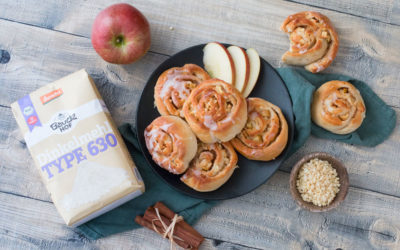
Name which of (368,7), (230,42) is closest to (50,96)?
(230,42)

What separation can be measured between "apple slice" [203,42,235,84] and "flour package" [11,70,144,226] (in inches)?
20.5

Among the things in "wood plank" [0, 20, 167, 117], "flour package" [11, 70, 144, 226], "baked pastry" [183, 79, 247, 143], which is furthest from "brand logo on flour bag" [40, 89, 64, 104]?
"baked pastry" [183, 79, 247, 143]

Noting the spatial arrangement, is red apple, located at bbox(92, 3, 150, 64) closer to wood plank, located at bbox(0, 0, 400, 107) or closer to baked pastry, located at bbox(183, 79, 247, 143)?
wood plank, located at bbox(0, 0, 400, 107)

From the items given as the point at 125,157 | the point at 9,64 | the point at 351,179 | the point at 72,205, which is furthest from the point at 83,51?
the point at 351,179

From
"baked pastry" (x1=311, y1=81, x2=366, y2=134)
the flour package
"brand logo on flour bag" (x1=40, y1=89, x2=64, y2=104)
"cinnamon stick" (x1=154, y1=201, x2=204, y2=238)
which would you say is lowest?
"cinnamon stick" (x1=154, y1=201, x2=204, y2=238)

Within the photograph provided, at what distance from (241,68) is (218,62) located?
0.36 feet

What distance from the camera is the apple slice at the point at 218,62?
1.66 m

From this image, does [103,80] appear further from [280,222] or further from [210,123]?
[280,222]

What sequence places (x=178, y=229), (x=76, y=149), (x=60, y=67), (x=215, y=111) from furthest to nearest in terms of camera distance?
(x=60, y=67) → (x=178, y=229) → (x=76, y=149) → (x=215, y=111)

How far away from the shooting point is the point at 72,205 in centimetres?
157

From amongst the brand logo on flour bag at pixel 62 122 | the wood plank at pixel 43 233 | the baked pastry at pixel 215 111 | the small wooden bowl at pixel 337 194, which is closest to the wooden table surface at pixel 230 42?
the wood plank at pixel 43 233

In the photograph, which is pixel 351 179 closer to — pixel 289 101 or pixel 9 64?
pixel 289 101

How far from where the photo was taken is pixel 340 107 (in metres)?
1.64

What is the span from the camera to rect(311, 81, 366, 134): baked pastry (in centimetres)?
166
